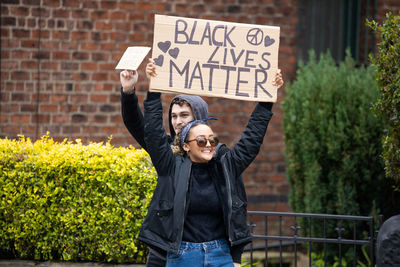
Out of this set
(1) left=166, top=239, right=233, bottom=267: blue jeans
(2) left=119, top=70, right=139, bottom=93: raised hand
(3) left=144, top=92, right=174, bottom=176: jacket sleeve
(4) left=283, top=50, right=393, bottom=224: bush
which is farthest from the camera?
(4) left=283, top=50, right=393, bottom=224: bush

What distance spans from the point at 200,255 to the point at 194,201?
31 cm

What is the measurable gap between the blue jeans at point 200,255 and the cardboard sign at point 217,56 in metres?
1.02

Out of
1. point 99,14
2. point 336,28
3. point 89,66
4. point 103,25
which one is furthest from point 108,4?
point 336,28

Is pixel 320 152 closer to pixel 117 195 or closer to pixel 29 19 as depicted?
pixel 117 195

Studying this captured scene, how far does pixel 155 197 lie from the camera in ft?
11.9

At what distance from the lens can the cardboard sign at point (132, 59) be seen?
143 inches

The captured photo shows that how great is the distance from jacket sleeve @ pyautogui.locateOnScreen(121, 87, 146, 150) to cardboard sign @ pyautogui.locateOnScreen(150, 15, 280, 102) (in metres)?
0.29

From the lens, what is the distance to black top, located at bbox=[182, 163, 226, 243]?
351 centimetres

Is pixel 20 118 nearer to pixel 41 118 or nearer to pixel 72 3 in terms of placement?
pixel 41 118

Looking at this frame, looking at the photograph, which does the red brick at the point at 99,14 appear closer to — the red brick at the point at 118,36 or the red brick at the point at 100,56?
the red brick at the point at 118,36

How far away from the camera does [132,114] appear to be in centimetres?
397

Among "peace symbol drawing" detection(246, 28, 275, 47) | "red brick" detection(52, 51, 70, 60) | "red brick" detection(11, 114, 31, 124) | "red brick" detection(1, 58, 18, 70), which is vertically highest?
"red brick" detection(52, 51, 70, 60)

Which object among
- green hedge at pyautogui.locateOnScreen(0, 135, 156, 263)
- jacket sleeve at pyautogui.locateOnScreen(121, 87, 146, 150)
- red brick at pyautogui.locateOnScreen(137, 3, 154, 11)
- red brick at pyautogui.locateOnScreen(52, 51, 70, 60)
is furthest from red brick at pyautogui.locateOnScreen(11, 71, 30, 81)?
jacket sleeve at pyautogui.locateOnScreen(121, 87, 146, 150)

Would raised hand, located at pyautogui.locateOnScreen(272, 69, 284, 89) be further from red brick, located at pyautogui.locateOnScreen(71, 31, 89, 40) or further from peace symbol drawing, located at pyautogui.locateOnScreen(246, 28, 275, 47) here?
red brick, located at pyautogui.locateOnScreen(71, 31, 89, 40)
